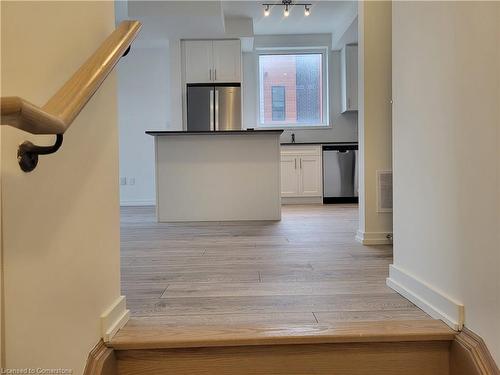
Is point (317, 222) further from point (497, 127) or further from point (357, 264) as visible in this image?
point (497, 127)

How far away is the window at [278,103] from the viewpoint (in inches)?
271

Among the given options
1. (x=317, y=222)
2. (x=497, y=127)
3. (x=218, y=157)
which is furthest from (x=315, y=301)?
(x=218, y=157)

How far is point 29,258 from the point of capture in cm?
77

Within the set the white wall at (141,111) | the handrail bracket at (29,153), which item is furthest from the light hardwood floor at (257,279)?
the white wall at (141,111)

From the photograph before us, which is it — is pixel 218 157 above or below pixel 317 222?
above

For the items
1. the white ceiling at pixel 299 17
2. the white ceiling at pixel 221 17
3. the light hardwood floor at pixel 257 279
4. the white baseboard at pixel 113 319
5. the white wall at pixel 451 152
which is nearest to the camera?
the white wall at pixel 451 152

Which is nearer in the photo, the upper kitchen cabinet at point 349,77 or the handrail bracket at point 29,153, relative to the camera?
the handrail bracket at point 29,153

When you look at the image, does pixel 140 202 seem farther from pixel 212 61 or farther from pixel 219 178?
pixel 219 178

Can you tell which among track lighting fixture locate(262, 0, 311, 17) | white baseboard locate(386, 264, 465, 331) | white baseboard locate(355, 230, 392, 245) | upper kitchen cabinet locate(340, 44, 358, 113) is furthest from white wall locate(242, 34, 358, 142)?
white baseboard locate(386, 264, 465, 331)

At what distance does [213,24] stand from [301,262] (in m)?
4.22

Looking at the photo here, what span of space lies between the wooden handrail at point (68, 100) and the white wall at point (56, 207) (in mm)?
64

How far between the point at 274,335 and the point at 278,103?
6.09 metres

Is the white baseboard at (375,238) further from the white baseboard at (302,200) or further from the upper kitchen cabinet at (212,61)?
the upper kitchen cabinet at (212,61)

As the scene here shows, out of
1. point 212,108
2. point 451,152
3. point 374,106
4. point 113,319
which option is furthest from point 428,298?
point 212,108
